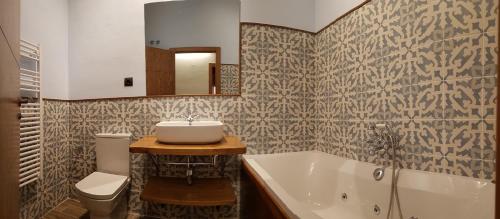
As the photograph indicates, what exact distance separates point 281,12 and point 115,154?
2.03 m

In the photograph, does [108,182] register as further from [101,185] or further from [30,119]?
[30,119]

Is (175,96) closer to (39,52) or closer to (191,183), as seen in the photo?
(191,183)

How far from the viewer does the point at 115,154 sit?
209 cm

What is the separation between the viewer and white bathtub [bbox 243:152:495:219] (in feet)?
3.28

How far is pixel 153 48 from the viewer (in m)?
2.13

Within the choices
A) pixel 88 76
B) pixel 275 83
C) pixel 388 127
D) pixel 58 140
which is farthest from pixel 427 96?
pixel 58 140

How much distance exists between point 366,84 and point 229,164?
4.25ft

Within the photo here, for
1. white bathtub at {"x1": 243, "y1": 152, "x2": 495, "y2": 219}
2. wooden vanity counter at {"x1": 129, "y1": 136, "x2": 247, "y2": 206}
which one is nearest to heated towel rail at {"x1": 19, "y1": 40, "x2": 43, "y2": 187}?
wooden vanity counter at {"x1": 129, "y1": 136, "x2": 247, "y2": 206}

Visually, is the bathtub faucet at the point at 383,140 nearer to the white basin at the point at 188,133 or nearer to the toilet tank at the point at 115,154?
the white basin at the point at 188,133

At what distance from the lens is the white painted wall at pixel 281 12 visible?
2.02 metres

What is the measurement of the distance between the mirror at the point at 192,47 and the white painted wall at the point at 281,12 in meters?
0.11

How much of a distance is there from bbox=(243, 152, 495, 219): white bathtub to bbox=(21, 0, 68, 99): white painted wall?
6.37 feet

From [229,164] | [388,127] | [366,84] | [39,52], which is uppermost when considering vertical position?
[39,52]

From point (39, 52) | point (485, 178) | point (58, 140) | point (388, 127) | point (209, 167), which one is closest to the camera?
point (485, 178)
